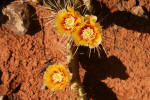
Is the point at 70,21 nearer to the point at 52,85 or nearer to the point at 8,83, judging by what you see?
the point at 52,85

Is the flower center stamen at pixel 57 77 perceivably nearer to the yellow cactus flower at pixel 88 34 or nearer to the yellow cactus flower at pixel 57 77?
the yellow cactus flower at pixel 57 77

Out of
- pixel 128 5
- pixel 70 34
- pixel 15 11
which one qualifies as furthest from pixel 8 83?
pixel 128 5

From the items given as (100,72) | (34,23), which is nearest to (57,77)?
(100,72)

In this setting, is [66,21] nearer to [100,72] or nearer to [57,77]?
[57,77]

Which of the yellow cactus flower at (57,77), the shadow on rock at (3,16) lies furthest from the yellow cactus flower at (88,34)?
the shadow on rock at (3,16)

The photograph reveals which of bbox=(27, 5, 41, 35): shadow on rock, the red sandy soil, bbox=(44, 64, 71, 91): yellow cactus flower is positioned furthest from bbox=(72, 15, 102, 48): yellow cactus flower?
bbox=(27, 5, 41, 35): shadow on rock

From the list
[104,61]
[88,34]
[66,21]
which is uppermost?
[66,21]

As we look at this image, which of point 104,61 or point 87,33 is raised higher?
point 87,33
